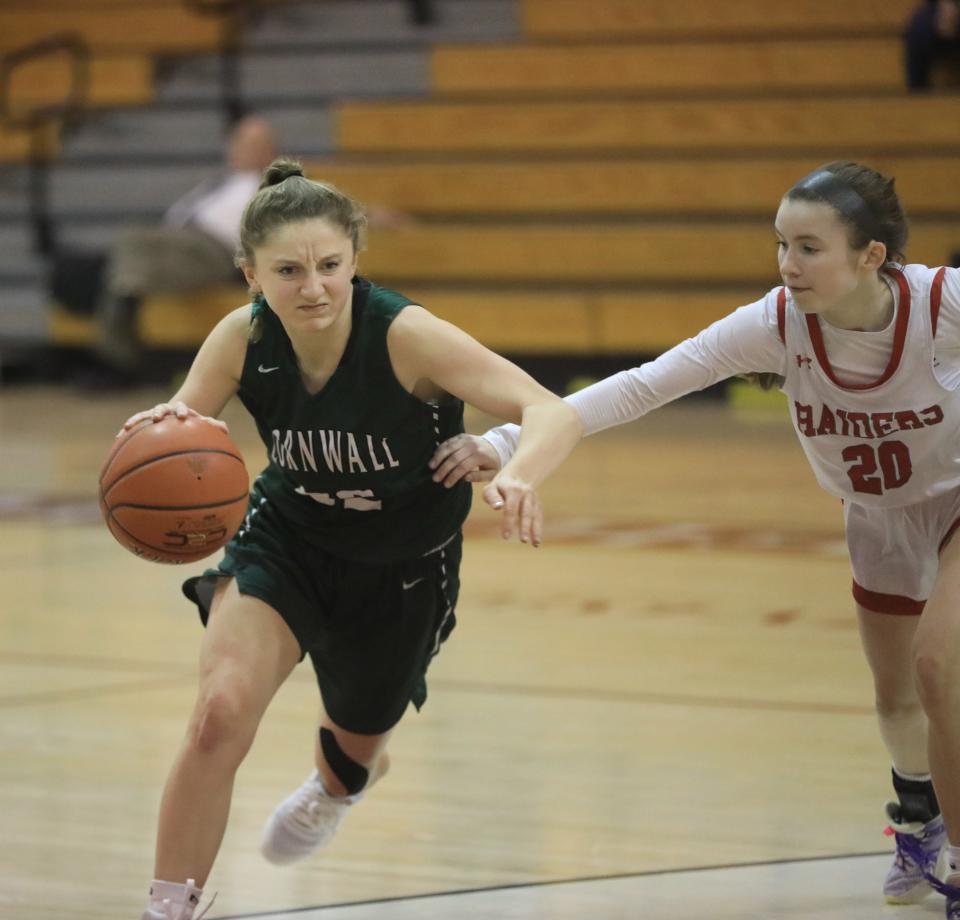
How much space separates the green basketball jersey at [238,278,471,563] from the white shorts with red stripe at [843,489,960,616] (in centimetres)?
78

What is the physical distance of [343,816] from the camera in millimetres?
3637

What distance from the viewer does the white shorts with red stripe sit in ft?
10.4

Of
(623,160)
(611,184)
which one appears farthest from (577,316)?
(623,160)

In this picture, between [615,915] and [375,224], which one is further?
[375,224]

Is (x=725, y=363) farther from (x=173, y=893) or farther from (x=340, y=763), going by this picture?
(x=173, y=893)

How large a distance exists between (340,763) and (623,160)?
790 centimetres

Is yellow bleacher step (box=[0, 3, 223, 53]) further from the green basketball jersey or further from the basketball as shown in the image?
the basketball

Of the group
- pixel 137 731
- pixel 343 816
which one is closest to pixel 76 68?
pixel 137 731

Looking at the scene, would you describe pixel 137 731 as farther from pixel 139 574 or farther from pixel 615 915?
pixel 139 574

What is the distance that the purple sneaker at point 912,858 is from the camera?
3211 mm

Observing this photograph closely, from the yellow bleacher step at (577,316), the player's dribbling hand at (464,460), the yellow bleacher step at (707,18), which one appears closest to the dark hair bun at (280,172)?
the player's dribbling hand at (464,460)

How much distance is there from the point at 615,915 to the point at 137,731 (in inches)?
67.1

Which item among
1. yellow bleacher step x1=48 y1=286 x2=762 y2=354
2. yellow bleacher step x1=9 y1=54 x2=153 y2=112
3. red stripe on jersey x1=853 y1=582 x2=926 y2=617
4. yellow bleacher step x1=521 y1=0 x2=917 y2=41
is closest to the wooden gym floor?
red stripe on jersey x1=853 y1=582 x2=926 y2=617

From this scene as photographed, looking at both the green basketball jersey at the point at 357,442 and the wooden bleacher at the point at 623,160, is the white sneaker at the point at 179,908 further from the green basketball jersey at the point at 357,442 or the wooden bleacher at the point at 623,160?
the wooden bleacher at the point at 623,160
